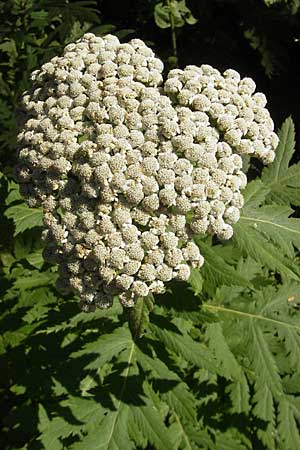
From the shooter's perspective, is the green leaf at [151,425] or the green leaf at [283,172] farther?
the green leaf at [283,172]

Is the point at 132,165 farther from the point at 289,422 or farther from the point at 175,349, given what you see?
the point at 289,422

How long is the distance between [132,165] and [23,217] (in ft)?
3.19

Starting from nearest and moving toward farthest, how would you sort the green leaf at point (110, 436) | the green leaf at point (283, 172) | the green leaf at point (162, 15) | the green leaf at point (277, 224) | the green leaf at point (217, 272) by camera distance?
the green leaf at point (217, 272), the green leaf at point (277, 224), the green leaf at point (110, 436), the green leaf at point (283, 172), the green leaf at point (162, 15)

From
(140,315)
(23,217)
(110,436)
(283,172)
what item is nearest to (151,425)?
(110,436)

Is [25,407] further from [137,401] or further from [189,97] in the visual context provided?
[189,97]

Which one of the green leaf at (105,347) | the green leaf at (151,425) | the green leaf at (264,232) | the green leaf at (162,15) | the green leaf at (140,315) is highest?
the green leaf at (162,15)

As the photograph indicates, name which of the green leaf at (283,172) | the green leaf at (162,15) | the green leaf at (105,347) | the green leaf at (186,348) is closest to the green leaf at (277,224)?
the green leaf at (283,172)

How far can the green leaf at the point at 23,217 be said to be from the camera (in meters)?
3.50

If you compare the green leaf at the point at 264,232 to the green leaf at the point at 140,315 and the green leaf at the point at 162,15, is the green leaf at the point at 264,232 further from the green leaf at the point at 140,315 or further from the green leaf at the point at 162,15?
the green leaf at the point at 162,15

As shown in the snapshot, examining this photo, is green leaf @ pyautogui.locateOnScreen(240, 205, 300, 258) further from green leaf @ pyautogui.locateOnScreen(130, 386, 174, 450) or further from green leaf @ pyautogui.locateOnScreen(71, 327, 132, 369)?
green leaf @ pyautogui.locateOnScreen(130, 386, 174, 450)

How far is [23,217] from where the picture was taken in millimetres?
3600

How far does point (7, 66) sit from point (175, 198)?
361 centimetres

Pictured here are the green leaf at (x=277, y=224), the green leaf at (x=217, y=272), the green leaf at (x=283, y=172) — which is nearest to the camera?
the green leaf at (x=217, y=272)

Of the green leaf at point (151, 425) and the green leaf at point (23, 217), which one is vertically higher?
the green leaf at point (23, 217)
